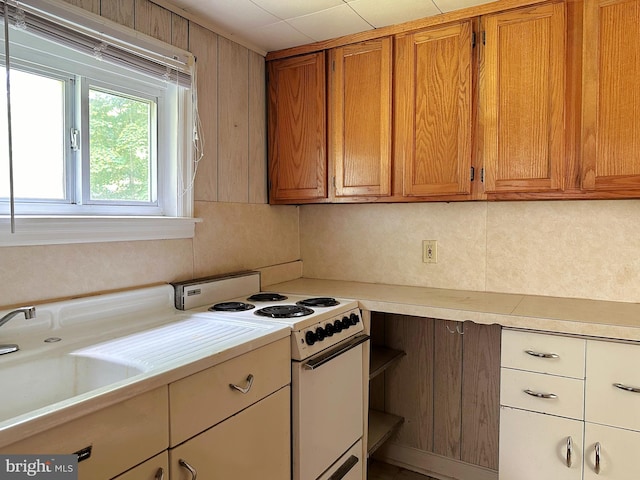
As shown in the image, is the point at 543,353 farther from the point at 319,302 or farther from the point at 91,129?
the point at 91,129

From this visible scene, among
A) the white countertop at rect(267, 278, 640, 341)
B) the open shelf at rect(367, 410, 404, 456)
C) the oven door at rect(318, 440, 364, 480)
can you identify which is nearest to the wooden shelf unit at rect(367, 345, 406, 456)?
the open shelf at rect(367, 410, 404, 456)

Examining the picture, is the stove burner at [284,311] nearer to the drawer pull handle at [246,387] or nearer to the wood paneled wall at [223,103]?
the drawer pull handle at [246,387]

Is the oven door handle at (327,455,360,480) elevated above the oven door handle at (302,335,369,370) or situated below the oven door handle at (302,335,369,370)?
below

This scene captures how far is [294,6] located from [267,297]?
131 cm

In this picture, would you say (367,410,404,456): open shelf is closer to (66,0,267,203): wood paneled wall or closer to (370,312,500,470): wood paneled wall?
(370,312,500,470): wood paneled wall

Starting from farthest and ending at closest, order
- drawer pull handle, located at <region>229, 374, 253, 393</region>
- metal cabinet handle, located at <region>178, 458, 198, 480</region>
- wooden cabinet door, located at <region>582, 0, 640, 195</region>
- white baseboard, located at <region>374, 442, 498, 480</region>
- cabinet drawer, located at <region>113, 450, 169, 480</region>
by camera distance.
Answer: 1. white baseboard, located at <region>374, 442, 498, 480</region>
2. wooden cabinet door, located at <region>582, 0, 640, 195</region>
3. drawer pull handle, located at <region>229, 374, 253, 393</region>
4. metal cabinet handle, located at <region>178, 458, 198, 480</region>
5. cabinet drawer, located at <region>113, 450, 169, 480</region>

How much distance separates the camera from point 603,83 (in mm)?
1731

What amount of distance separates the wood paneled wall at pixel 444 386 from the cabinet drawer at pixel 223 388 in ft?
3.58

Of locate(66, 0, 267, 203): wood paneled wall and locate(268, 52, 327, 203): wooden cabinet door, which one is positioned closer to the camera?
locate(66, 0, 267, 203): wood paneled wall

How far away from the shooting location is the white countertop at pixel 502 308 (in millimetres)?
1579

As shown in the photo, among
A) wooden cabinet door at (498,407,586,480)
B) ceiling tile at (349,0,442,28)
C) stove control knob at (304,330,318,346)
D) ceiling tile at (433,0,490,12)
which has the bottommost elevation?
wooden cabinet door at (498,407,586,480)

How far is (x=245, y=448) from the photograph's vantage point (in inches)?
55.0

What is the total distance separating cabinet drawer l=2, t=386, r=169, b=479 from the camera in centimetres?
90

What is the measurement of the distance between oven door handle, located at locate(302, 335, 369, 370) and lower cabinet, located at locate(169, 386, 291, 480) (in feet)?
0.39
